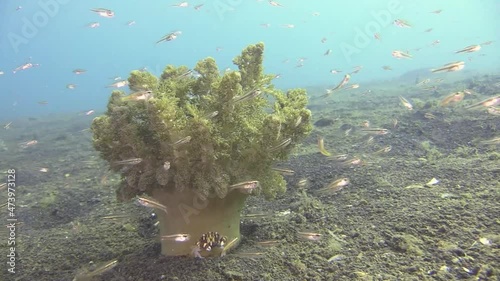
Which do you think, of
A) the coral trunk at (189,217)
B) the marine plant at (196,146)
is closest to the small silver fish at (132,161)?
the marine plant at (196,146)

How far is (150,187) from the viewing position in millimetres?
4070

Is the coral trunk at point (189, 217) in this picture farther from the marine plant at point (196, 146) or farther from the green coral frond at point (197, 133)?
the green coral frond at point (197, 133)

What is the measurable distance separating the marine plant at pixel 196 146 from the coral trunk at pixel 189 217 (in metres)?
0.01

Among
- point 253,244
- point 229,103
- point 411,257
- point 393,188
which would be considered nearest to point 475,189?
point 393,188

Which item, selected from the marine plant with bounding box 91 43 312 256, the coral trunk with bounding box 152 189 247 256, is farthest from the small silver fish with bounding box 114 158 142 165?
the coral trunk with bounding box 152 189 247 256

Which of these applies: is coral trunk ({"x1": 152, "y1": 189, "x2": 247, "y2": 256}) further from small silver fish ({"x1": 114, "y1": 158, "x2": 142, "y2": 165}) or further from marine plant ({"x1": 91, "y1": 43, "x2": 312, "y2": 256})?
small silver fish ({"x1": 114, "y1": 158, "x2": 142, "y2": 165})

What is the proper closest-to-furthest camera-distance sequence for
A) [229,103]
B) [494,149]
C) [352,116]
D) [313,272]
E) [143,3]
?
1. [313,272]
2. [229,103]
3. [494,149]
4. [352,116]
5. [143,3]

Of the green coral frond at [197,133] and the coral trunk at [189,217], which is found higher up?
the green coral frond at [197,133]

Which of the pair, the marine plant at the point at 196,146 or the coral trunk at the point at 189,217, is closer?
the marine plant at the point at 196,146

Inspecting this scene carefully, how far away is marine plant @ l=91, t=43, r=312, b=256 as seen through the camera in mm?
3811

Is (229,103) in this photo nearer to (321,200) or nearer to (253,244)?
(253,244)

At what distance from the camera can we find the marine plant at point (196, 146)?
3811 mm

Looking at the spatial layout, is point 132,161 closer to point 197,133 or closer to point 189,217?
point 197,133

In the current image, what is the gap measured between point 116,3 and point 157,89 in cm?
16712
